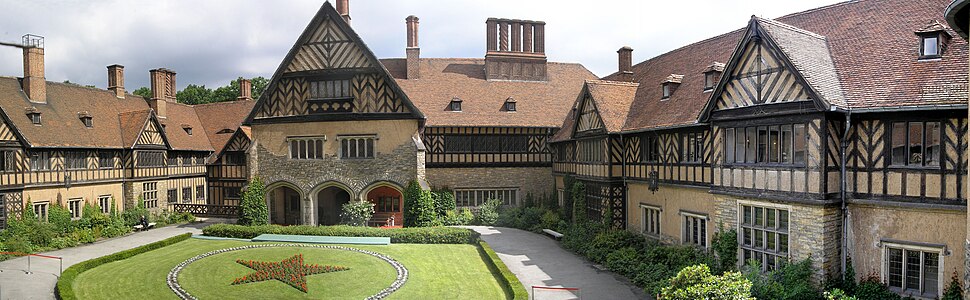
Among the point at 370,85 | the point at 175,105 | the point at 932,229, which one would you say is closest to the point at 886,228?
the point at 932,229

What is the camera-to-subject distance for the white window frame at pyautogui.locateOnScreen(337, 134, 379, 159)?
86.4ft

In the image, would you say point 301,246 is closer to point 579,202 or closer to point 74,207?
point 579,202

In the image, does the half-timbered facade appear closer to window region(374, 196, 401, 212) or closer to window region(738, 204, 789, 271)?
window region(738, 204, 789, 271)

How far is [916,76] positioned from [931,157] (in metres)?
1.90

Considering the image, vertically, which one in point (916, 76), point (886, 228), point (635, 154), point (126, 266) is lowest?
point (126, 266)

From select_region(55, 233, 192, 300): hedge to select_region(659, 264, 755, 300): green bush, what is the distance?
15652 mm

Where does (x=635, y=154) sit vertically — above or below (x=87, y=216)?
above

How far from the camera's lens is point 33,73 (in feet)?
94.1

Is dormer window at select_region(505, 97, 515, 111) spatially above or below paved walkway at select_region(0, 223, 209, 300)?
above

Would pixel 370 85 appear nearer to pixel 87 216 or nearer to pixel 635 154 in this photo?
pixel 635 154

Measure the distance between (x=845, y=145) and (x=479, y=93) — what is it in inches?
849

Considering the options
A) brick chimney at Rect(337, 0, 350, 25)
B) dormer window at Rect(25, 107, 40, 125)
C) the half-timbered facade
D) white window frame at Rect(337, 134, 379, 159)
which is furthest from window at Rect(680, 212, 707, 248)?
dormer window at Rect(25, 107, 40, 125)

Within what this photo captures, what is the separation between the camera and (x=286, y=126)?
2692cm

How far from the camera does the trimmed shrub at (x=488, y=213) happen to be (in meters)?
29.5
